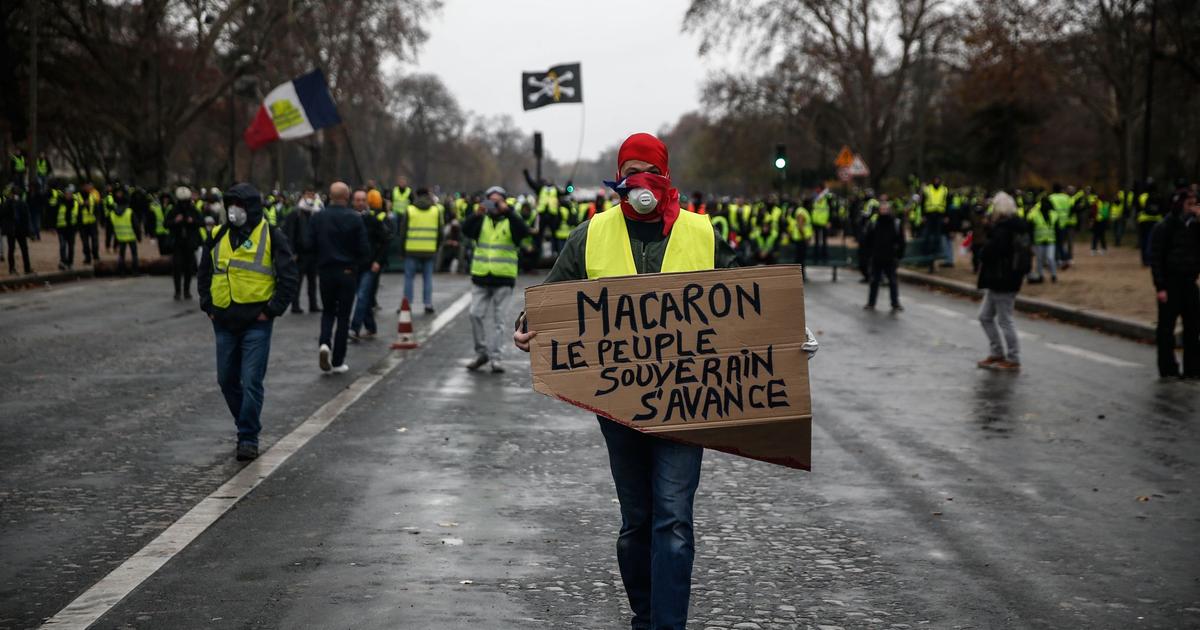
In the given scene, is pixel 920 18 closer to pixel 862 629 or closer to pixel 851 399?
pixel 851 399

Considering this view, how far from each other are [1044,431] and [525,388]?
4.35m

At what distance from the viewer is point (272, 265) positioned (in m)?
9.21

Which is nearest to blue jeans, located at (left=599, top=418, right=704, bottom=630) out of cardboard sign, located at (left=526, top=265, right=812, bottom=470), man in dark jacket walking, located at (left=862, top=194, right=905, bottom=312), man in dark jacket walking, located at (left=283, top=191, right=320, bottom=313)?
cardboard sign, located at (left=526, top=265, right=812, bottom=470)

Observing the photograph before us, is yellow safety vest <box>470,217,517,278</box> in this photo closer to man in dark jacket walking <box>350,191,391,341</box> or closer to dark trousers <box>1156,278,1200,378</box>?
man in dark jacket walking <box>350,191,391,341</box>

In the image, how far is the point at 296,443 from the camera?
9.36m

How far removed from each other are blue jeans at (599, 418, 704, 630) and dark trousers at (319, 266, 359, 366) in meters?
8.79

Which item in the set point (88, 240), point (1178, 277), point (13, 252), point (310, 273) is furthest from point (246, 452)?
point (88, 240)

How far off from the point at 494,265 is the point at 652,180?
29.1 ft

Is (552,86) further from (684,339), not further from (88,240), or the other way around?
(684,339)

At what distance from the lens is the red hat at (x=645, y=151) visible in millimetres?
4750

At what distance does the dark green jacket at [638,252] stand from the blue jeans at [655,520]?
0.51 metres

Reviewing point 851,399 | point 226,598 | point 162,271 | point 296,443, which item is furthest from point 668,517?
point 162,271

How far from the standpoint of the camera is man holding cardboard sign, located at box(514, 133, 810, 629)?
15.8 ft

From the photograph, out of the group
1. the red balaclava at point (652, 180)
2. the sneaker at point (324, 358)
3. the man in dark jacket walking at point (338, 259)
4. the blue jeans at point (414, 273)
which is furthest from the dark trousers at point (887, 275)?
the red balaclava at point (652, 180)
